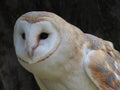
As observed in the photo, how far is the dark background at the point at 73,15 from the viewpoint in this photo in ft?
12.2

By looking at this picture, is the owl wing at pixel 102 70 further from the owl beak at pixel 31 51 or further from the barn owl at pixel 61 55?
the owl beak at pixel 31 51

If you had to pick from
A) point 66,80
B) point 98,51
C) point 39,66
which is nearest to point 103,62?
point 98,51

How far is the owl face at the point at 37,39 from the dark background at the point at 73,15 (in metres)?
1.69

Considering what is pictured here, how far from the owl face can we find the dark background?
169 centimetres

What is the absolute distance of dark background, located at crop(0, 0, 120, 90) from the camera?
371 centimetres

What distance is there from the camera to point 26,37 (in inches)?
78.4

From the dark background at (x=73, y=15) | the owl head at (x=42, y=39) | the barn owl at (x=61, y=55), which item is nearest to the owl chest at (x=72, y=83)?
the barn owl at (x=61, y=55)

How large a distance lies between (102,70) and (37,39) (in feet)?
1.35

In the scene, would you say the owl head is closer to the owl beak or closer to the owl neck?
the owl beak

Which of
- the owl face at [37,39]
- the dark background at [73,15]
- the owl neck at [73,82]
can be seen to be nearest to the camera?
the owl face at [37,39]

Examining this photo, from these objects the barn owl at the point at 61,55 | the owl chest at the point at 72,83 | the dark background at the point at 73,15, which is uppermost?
the barn owl at the point at 61,55

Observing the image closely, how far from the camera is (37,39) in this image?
199 centimetres

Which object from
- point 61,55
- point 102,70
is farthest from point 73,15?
point 61,55

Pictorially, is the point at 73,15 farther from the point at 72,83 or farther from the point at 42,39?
the point at 42,39
